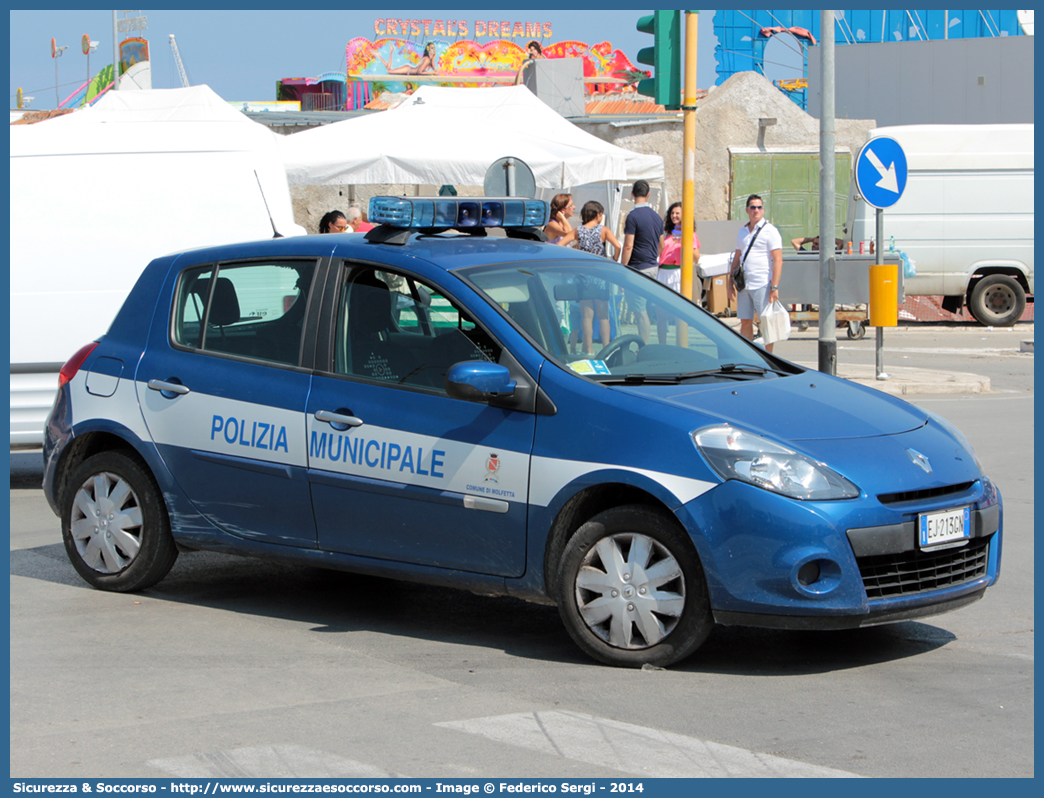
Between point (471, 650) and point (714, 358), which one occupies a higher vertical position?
point (714, 358)

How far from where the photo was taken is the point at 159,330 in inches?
248

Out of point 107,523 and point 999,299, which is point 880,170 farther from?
point 999,299

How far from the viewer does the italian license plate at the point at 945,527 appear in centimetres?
484

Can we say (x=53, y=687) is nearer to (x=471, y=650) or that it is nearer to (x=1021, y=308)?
(x=471, y=650)

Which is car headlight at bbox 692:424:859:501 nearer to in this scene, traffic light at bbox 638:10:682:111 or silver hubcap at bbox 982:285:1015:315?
traffic light at bbox 638:10:682:111

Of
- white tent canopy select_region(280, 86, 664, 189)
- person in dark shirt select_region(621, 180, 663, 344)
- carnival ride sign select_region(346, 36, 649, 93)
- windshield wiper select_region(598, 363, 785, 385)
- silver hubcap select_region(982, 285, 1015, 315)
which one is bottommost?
windshield wiper select_region(598, 363, 785, 385)

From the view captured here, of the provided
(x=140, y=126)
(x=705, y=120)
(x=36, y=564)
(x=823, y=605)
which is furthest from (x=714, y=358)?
(x=705, y=120)

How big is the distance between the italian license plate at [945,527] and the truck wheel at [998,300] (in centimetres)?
1913

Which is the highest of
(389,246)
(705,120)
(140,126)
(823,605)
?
(705,120)

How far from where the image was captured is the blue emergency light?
19.2 feet

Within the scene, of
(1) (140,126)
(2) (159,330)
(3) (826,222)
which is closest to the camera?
(2) (159,330)

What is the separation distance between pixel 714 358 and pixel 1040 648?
5.65 feet

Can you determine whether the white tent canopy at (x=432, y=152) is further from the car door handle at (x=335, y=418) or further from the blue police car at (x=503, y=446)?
the car door handle at (x=335, y=418)

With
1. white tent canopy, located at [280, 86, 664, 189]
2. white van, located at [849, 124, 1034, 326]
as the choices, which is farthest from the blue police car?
white van, located at [849, 124, 1034, 326]
